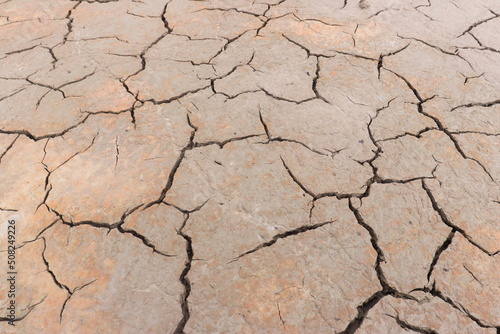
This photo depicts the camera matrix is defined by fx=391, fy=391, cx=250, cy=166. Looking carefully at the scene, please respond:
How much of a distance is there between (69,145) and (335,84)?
61.5 inches

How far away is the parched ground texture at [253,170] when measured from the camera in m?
1.48

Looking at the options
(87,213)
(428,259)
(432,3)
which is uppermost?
(432,3)

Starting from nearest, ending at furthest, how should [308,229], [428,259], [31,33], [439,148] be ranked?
1. [428,259]
2. [308,229]
3. [439,148]
4. [31,33]

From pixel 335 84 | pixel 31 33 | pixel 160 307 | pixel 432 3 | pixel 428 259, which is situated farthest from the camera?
pixel 432 3

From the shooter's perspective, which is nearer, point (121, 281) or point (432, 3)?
point (121, 281)

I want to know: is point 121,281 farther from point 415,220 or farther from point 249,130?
point 415,220

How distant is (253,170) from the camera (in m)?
1.93

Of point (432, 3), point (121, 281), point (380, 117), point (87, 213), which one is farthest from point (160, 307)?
point (432, 3)

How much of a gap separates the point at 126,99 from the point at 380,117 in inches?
57.9

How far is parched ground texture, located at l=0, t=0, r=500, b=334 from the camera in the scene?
1.48 meters

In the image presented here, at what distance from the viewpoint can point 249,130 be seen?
2123 millimetres

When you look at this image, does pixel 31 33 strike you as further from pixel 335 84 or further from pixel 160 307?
pixel 160 307

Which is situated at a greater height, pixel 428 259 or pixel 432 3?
pixel 432 3

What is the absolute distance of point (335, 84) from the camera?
2395 millimetres
